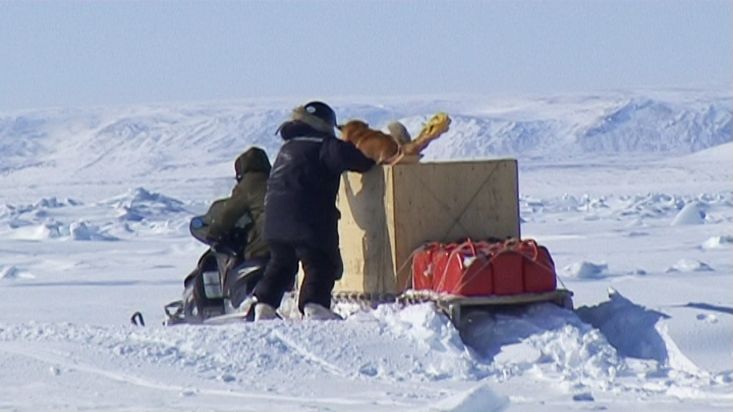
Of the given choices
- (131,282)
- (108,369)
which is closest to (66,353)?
(108,369)

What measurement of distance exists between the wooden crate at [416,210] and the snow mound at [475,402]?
2.15 meters

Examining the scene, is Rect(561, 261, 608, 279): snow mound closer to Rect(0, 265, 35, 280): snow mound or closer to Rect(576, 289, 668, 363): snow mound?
Rect(576, 289, 668, 363): snow mound

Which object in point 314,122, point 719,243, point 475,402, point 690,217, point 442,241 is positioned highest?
point 314,122

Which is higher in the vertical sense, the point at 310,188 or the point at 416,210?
the point at 310,188

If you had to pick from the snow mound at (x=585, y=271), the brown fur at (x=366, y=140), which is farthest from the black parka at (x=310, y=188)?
the snow mound at (x=585, y=271)

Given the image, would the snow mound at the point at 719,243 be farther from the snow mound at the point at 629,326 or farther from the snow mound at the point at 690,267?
the snow mound at the point at 629,326

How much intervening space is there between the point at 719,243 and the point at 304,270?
27.7 feet

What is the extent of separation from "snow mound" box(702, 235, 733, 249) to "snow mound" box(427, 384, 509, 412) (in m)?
9.79

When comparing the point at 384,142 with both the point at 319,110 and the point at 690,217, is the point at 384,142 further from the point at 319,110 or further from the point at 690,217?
the point at 690,217

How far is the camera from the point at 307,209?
7984 mm

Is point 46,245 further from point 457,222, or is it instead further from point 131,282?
point 457,222

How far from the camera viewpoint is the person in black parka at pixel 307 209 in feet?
26.2

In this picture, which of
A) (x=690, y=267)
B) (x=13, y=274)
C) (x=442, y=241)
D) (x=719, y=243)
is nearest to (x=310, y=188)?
(x=442, y=241)

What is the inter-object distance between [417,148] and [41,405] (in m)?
2.87
